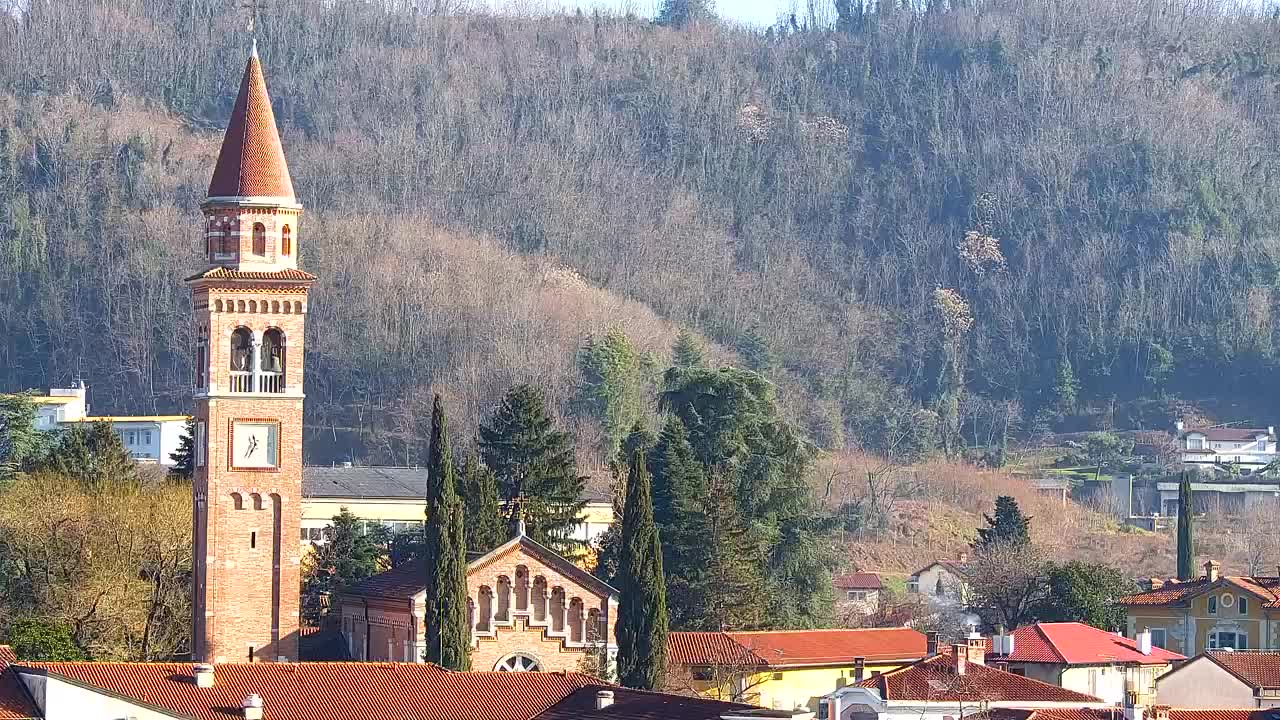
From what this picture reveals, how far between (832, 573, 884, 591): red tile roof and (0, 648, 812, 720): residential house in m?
48.4

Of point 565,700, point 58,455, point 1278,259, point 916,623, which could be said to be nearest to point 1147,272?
point 1278,259

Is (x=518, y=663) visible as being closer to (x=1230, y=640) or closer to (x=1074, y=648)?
(x=1074, y=648)

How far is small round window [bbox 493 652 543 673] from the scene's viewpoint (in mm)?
67625

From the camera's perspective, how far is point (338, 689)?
5453 centimetres

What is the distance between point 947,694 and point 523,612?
10086 mm

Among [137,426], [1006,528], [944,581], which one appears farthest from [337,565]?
[137,426]

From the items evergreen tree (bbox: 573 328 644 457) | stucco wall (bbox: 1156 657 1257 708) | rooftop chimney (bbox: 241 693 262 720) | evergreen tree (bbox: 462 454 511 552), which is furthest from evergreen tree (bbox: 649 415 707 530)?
evergreen tree (bbox: 573 328 644 457)

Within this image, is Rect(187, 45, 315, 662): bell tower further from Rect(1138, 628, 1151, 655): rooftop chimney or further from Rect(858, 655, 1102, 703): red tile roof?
Rect(1138, 628, 1151, 655): rooftop chimney

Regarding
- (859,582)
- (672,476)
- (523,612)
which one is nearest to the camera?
(523,612)

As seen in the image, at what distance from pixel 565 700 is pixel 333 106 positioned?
133 m

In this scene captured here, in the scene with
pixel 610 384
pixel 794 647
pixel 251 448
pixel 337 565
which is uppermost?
pixel 610 384

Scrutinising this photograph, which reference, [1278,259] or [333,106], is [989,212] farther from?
[333,106]

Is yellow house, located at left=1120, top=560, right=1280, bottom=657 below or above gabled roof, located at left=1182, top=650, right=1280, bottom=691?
above

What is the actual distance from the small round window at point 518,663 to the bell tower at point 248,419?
443 cm
